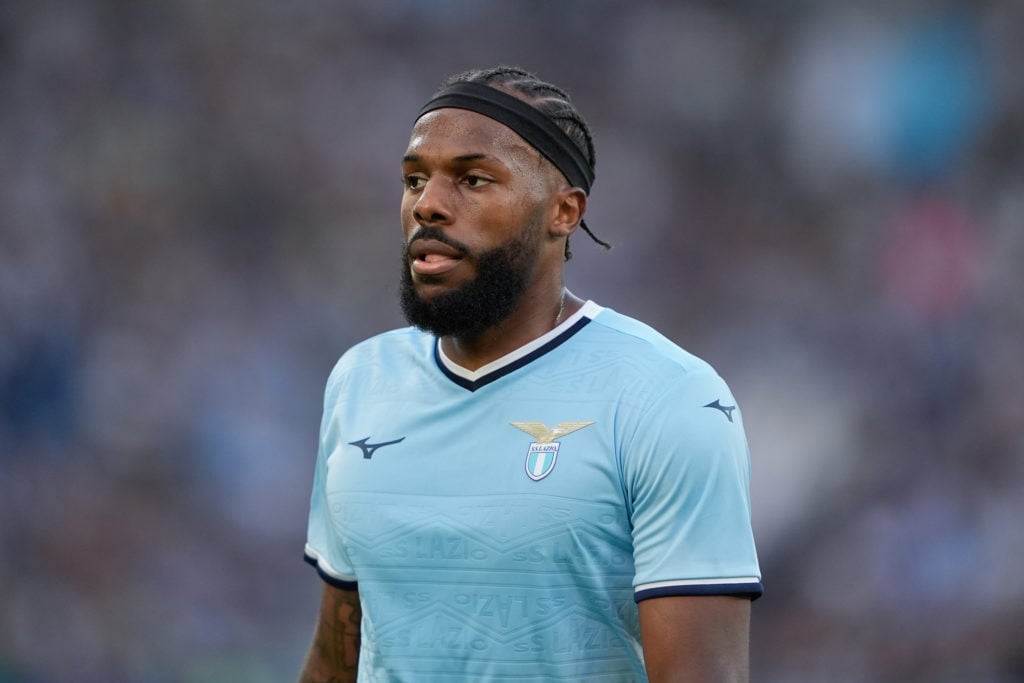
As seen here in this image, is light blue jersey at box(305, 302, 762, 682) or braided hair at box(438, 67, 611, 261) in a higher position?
braided hair at box(438, 67, 611, 261)

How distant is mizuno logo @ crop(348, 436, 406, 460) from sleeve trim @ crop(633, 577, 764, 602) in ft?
2.30

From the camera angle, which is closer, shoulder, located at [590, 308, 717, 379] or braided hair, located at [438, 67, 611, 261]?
shoulder, located at [590, 308, 717, 379]

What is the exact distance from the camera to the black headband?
9.54ft

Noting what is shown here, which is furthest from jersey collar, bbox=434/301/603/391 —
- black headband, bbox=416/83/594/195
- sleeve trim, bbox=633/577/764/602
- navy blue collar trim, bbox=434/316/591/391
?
sleeve trim, bbox=633/577/764/602

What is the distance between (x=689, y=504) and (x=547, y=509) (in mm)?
288

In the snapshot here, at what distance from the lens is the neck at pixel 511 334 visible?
2.93 meters

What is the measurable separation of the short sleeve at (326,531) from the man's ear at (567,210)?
0.66 meters

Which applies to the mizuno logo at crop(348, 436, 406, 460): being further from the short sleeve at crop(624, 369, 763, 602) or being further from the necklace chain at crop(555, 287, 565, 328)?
the short sleeve at crop(624, 369, 763, 602)

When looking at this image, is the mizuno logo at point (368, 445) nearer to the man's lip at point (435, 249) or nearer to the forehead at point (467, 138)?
the man's lip at point (435, 249)

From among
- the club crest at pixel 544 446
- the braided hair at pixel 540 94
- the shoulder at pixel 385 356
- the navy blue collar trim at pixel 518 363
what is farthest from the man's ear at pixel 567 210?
the club crest at pixel 544 446

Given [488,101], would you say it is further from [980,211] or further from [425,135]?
[980,211]

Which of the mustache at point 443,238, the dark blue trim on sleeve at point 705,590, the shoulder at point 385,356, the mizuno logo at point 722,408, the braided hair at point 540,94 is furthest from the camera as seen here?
the shoulder at point 385,356

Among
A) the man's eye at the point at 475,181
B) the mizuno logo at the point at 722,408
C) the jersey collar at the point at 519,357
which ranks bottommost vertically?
the mizuno logo at the point at 722,408

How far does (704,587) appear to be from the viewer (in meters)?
2.44
